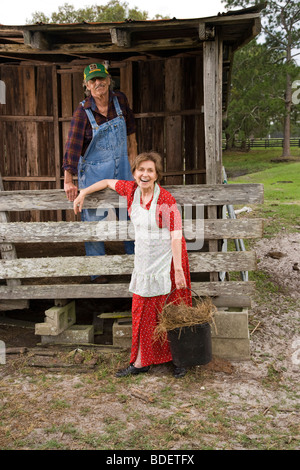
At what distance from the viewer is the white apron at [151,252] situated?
4344 mm

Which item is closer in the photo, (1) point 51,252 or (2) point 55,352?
(2) point 55,352

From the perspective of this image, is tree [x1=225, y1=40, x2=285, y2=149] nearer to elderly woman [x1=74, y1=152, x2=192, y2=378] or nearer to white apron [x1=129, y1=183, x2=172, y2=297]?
elderly woman [x1=74, y1=152, x2=192, y2=378]

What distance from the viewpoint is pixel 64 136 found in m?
7.38

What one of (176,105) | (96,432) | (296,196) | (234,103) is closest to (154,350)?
(96,432)

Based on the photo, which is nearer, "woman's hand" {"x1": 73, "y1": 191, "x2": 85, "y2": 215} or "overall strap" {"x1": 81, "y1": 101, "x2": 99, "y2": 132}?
"woman's hand" {"x1": 73, "y1": 191, "x2": 85, "y2": 215}

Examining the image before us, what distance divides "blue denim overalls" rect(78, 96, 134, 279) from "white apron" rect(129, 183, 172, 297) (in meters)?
0.79

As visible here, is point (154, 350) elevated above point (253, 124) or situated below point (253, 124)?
below

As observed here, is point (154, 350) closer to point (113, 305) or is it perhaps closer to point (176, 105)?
point (113, 305)

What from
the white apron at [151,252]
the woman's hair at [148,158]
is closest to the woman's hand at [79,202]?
the white apron at [151,252]

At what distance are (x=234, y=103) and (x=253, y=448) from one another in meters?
22.8

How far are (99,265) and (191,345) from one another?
4.49 feet

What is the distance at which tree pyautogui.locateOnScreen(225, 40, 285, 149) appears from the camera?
2409 cm

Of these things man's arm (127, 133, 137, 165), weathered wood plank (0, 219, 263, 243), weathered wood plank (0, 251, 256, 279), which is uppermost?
man's arm (127, 133, 137, 165)

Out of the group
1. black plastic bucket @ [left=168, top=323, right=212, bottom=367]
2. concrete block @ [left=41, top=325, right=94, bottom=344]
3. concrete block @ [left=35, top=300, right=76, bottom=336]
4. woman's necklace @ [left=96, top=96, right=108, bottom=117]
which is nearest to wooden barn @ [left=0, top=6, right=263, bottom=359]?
concrete block @ [left=35, top=300, right=76, bottom=336]
